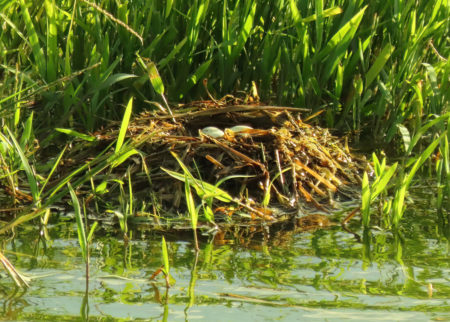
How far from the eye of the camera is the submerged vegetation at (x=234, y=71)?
346 centimetres

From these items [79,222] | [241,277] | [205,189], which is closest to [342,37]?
[205,189]

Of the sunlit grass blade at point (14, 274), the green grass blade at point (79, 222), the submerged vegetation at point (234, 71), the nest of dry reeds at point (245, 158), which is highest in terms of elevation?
the submerged vegetation at point (234, 71)

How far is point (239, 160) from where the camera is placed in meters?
3.28

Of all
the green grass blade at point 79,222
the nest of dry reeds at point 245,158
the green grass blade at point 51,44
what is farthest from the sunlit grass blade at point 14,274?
the green grass blade at point 51,44

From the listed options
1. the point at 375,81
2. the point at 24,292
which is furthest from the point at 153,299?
the point at 375,81

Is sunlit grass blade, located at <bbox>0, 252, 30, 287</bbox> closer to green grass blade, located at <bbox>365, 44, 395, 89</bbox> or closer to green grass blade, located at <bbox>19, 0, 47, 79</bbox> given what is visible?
green grass blade, located at <bbox>19, 0, 47, 79</bbox>

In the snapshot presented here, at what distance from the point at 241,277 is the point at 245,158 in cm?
91

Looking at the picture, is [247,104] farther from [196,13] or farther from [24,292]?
[24,292]

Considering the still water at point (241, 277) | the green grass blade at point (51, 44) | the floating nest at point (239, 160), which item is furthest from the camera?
the green grass blade at point (51, 44)

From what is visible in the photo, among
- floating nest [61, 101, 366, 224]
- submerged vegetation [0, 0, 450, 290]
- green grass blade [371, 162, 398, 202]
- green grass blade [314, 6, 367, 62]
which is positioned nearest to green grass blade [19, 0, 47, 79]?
submerged vegetation [0, 0, 450, 290]

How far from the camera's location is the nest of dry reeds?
3195mm

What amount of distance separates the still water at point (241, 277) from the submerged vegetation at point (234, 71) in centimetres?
54

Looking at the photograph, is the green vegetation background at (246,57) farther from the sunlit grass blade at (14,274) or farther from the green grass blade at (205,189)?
the sunlit grass blade at (14,274)

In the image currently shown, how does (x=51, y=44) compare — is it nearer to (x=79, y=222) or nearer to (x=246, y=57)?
(x=246, y=57)
